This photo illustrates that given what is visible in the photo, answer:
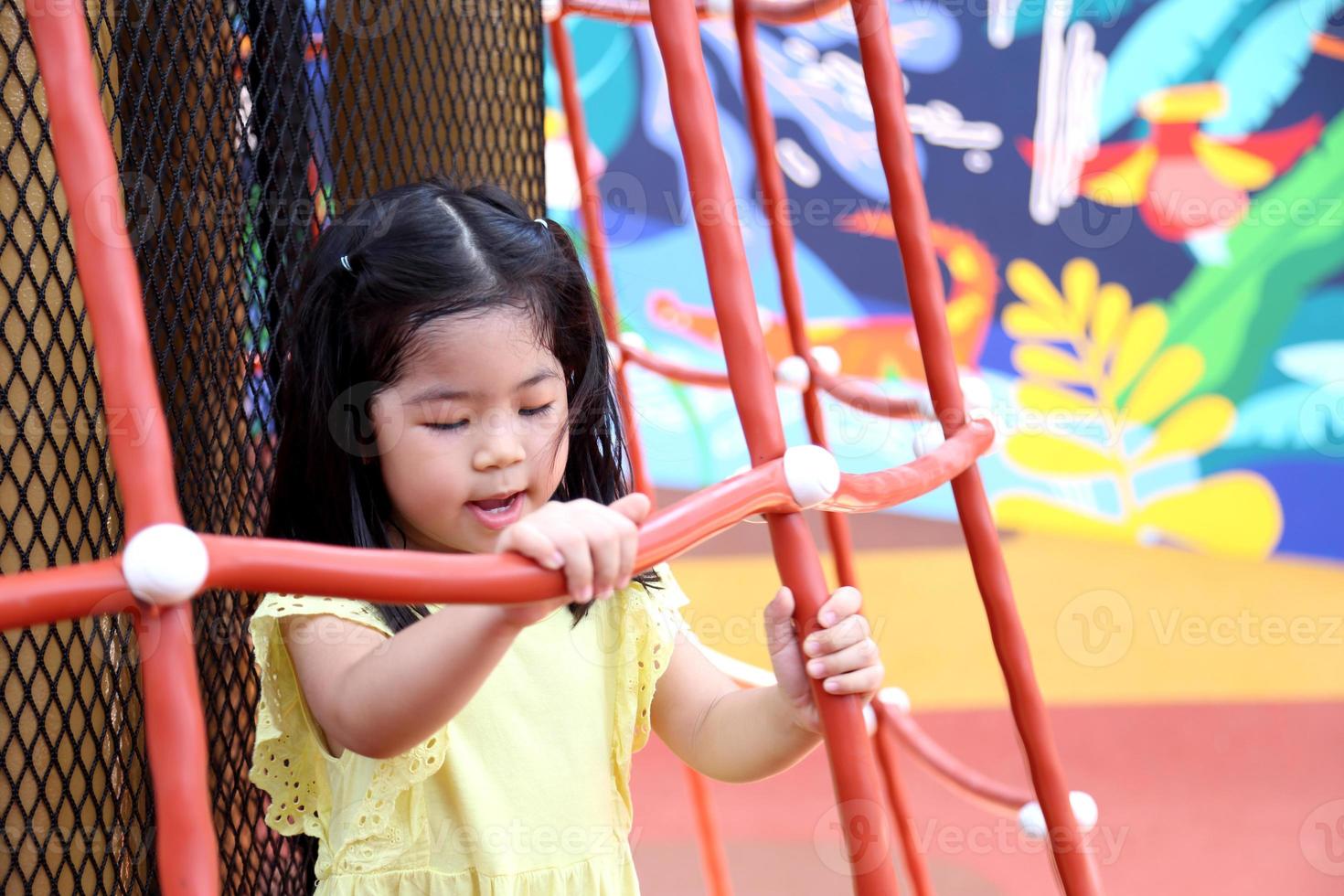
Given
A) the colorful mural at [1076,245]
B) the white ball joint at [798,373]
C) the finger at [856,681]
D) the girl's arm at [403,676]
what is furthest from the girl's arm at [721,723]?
the colorful mural at [1076,245]

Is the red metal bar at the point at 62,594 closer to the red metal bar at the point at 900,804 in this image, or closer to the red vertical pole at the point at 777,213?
the red vertical pole at the point at 777,213

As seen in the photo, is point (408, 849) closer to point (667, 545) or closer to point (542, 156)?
point (667, 545)

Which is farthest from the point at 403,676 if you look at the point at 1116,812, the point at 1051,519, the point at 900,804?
the point at 1051,519

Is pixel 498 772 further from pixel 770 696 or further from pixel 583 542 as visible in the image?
pixel 583 542

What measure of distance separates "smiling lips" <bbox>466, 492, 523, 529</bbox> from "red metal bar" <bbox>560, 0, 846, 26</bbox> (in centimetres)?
57

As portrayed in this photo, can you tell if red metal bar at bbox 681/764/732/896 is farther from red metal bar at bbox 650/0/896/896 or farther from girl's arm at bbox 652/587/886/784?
red metal bar at bbox 650/0/896/896

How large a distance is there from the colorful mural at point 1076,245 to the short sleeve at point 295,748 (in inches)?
87.9

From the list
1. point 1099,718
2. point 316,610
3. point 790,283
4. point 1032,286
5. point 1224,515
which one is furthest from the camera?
point 1032,286

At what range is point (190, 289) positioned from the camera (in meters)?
0.82

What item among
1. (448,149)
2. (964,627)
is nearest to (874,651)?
(448,149)

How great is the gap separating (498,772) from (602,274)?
25.4 inches

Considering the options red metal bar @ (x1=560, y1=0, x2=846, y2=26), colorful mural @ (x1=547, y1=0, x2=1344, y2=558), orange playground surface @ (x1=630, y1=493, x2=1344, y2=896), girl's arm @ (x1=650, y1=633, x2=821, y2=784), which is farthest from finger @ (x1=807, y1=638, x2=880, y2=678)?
colorful mural @ (x1=547, y1=0, x2=1344, y2=558)

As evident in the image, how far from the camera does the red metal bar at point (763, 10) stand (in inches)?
46.0

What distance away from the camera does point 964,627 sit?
2.90 metres
